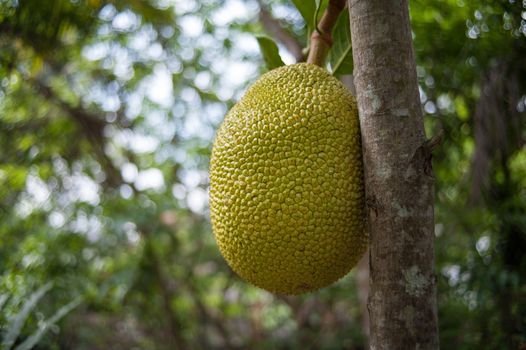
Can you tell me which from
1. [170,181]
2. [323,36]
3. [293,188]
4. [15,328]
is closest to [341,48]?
[323,36]

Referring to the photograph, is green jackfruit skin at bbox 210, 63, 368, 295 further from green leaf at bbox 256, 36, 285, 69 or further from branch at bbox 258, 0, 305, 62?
branch at bbox 258, 0, 305, 62

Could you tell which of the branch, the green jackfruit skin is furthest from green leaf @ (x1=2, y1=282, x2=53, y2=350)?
the branch

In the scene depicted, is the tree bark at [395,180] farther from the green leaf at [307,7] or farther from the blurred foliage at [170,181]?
the blurred foliage at [170,181]

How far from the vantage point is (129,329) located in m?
3.20

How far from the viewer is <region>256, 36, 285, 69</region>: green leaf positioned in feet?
3.94

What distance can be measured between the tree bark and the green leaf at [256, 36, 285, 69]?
43 cm

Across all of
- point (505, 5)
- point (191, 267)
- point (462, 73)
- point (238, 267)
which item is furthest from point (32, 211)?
point (505, 5)

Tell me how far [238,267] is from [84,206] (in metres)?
1.52

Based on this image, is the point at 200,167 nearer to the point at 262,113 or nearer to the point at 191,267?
the point at 191,267

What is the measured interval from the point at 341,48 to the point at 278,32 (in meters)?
1.39

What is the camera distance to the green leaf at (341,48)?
3.60 feet

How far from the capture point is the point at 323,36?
3.70ft

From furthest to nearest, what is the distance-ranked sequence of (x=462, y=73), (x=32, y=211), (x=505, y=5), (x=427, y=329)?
(x=32, y=211), (x=462, y=73), (x=505, y=5), (x=427, y=329)

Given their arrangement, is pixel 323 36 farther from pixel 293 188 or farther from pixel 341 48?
pixel 293 188
